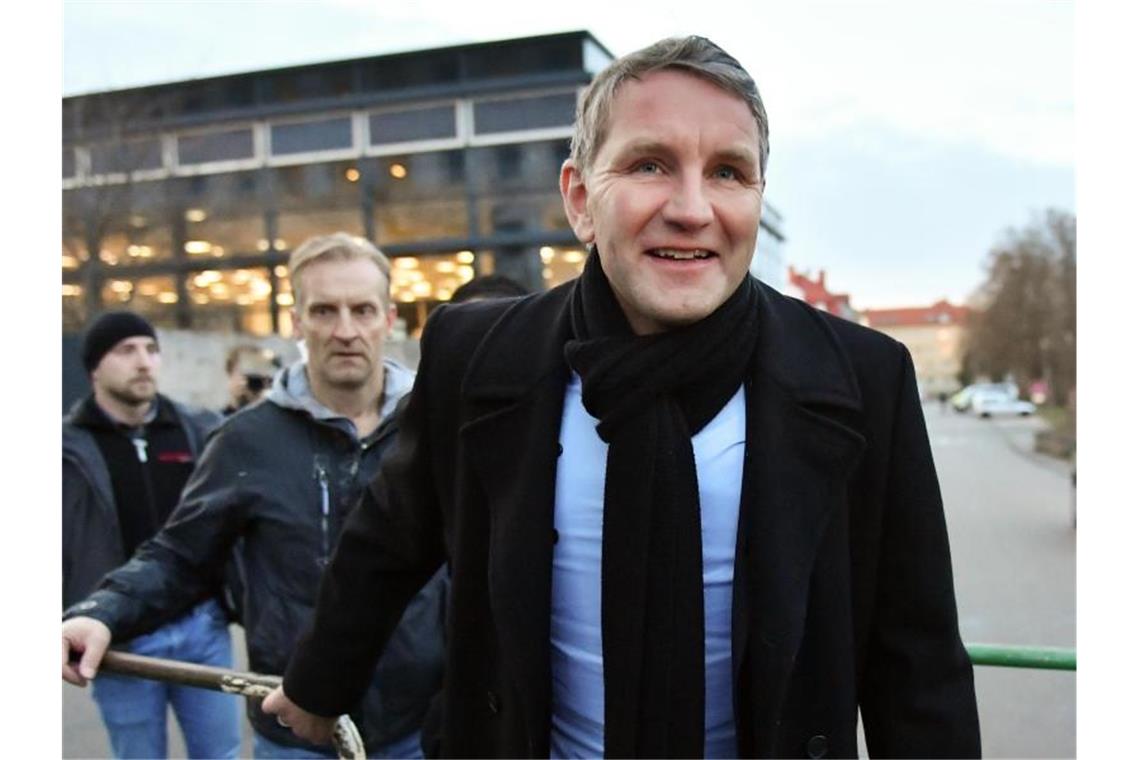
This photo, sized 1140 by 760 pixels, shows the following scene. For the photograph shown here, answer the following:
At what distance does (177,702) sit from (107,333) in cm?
172

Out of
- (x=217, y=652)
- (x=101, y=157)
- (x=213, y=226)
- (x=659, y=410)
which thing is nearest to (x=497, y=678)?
(x=659, y=410)

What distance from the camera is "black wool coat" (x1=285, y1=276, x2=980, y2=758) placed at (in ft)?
4.86

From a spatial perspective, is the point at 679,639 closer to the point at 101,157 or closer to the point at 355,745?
the point at 355,745

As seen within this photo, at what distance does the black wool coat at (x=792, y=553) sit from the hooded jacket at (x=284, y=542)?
0.88m

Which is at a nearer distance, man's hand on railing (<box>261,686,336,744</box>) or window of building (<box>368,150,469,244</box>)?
man's hand on railing (<box>261,686,336,744</box>)

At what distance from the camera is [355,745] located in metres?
1.91

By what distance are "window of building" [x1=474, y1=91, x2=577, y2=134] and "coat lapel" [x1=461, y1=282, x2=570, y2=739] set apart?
29050 millimetres

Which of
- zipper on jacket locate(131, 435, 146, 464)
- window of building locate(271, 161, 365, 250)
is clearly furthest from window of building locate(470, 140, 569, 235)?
zipper on jacket locate(131, 435, 146, 464)

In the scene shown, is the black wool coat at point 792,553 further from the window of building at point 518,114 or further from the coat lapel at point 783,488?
the window of building at point 518,114

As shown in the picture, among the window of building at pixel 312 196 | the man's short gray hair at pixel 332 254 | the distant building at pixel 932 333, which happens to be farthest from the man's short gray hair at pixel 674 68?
the distant building at pixel 932 333

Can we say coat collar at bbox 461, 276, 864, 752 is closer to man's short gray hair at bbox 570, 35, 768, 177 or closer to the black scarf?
the black scarf

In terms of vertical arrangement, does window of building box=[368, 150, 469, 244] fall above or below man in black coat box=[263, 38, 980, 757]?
above

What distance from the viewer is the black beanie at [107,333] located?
4152 mm
